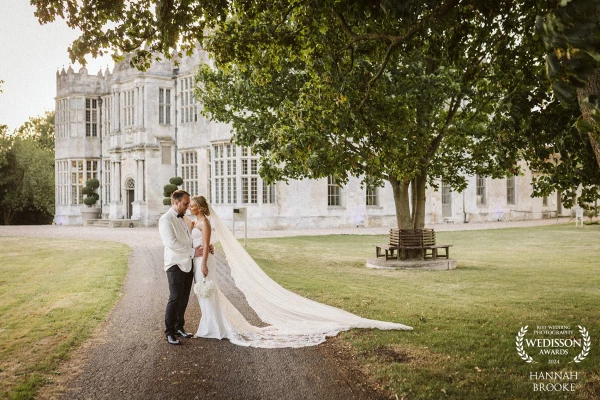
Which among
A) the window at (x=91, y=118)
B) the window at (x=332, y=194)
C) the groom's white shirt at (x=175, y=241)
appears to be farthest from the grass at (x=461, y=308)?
the window at (x=91, y=118)

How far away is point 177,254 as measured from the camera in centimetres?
756

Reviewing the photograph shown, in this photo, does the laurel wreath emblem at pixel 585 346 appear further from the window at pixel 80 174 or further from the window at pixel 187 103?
the window at pixel 80 174

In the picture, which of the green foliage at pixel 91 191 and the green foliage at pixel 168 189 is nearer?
the green foliage at pixel 168 189

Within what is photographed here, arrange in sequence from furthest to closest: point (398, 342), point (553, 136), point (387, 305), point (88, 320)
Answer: point (387, 305) < point (88, 320) < point (553, 136) < point (398, 342)

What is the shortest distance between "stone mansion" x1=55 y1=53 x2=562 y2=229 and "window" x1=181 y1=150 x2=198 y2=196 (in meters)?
0.06

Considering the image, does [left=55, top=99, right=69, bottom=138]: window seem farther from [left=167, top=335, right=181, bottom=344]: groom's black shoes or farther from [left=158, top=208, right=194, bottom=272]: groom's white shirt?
[left=167, top=335, right=181, bottom=344]: groom's black shoes

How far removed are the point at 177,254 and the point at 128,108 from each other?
31691mm

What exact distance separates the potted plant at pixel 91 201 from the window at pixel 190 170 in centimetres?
809

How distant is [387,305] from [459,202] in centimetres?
3253

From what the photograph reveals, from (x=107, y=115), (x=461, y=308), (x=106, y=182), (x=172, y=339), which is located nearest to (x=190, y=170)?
(x=106, y=182)

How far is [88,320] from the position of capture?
847cm

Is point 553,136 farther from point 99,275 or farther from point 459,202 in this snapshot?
point 459,202

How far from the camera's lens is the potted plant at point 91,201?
3978cm

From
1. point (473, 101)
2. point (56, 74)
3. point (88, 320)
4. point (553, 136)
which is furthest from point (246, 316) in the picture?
point (56, 74)
